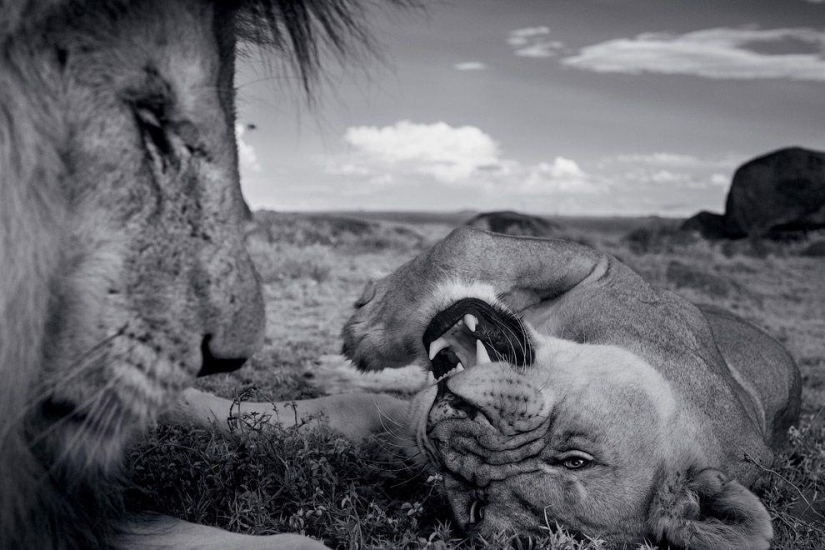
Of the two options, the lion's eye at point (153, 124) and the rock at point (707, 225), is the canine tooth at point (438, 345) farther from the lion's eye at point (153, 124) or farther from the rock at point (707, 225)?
the rock at point (707, 225)

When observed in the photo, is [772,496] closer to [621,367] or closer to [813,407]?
[621,367]

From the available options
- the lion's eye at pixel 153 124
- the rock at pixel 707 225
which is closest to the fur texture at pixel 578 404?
the lion's eye at pixel 153 124

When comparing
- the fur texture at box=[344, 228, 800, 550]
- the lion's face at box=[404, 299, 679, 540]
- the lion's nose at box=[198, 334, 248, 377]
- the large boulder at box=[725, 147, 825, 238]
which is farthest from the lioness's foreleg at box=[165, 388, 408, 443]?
the large boulder at box=[725, 147, 825, 238]

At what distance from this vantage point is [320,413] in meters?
3.35

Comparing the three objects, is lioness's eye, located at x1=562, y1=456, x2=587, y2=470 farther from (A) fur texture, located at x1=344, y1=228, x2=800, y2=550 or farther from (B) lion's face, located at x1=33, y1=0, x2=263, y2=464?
(B) lion's face, located at x1=33, y1=0, x2=263, y2=464

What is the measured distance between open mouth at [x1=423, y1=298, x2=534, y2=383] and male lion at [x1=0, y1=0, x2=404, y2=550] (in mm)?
1272

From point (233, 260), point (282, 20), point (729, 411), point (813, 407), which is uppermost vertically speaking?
point (282, 20)

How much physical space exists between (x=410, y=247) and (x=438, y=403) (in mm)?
11305

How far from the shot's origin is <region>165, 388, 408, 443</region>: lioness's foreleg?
3409 mm

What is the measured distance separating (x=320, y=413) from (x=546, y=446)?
1.05m

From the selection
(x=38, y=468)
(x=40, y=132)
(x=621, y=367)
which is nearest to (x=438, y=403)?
(x=621, y=367)

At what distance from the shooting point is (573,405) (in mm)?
2850

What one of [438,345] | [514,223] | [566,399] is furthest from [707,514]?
[514,223]

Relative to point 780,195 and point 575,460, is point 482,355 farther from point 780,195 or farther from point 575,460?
point 780,195
